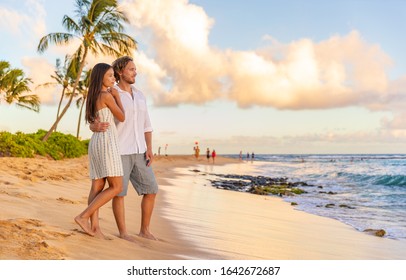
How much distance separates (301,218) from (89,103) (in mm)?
5727

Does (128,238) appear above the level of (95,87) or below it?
below

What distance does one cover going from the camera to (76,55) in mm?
25109

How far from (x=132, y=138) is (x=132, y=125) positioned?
14 centimetres

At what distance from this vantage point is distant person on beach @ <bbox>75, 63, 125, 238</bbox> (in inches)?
167

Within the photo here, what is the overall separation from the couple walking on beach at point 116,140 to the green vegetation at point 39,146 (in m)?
14.7

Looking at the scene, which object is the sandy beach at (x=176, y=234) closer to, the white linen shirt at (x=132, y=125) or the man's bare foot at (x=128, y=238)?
the man's bare foot at (x=128, y=238)

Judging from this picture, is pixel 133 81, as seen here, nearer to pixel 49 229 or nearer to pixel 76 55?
pixel 49 229

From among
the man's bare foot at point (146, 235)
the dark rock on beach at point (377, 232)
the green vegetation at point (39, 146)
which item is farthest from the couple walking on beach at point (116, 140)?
the green vegetation at point (39, 146)

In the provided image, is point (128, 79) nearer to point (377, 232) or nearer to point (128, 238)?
point (128, 238)

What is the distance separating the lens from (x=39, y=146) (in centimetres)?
→ 2106

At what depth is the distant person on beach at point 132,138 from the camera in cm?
455

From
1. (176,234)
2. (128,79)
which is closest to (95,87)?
(128,79)

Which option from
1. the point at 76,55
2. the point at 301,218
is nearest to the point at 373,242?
the point at 301,218

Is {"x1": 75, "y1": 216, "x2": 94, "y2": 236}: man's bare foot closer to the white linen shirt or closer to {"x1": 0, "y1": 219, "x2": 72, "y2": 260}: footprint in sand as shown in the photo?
{"x1": 0, "y1": 219, "x2": 72, "y2": 260}: footprint in sand
